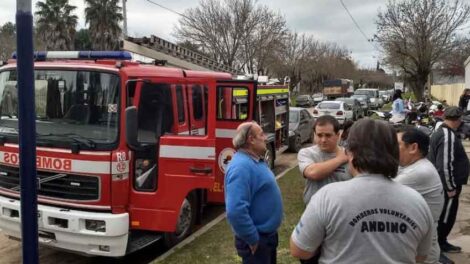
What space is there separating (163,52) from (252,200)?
609 centimetres

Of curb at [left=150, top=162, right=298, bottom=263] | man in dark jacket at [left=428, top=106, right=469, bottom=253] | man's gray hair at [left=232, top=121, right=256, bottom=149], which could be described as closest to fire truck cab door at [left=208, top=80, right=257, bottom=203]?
curb at [left=150, top=162, right=298, bottom=263]

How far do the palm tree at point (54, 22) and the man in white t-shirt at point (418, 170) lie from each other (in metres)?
49.8

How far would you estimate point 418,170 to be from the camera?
3873 millimetres

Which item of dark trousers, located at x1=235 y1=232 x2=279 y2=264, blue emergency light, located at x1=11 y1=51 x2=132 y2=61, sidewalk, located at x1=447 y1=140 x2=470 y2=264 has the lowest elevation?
sidewalk, located at x1=447 y1=140 x2=470 y2=264

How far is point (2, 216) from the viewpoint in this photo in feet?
19.9

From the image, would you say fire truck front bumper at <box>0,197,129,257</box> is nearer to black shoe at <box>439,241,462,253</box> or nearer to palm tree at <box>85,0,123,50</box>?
black shoe at <box>439,241,462,253</box>

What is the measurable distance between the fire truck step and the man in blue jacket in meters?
2.46

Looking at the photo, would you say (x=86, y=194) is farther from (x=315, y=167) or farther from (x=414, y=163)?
(x=414, y=163)

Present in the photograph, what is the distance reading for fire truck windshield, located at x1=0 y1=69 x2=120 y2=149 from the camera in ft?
18.7

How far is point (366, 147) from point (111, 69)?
4.14 m

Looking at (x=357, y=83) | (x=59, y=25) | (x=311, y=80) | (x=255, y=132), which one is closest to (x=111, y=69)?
(x=255, y=132)

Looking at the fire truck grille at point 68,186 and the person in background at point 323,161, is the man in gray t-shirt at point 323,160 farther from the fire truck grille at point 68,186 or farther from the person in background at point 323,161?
the fire truck grille at point 68,186

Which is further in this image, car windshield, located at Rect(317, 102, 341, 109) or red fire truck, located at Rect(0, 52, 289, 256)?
car windshield, located at Rect(317, 102, 341, 109)

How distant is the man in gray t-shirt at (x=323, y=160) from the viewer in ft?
A: 12.2
